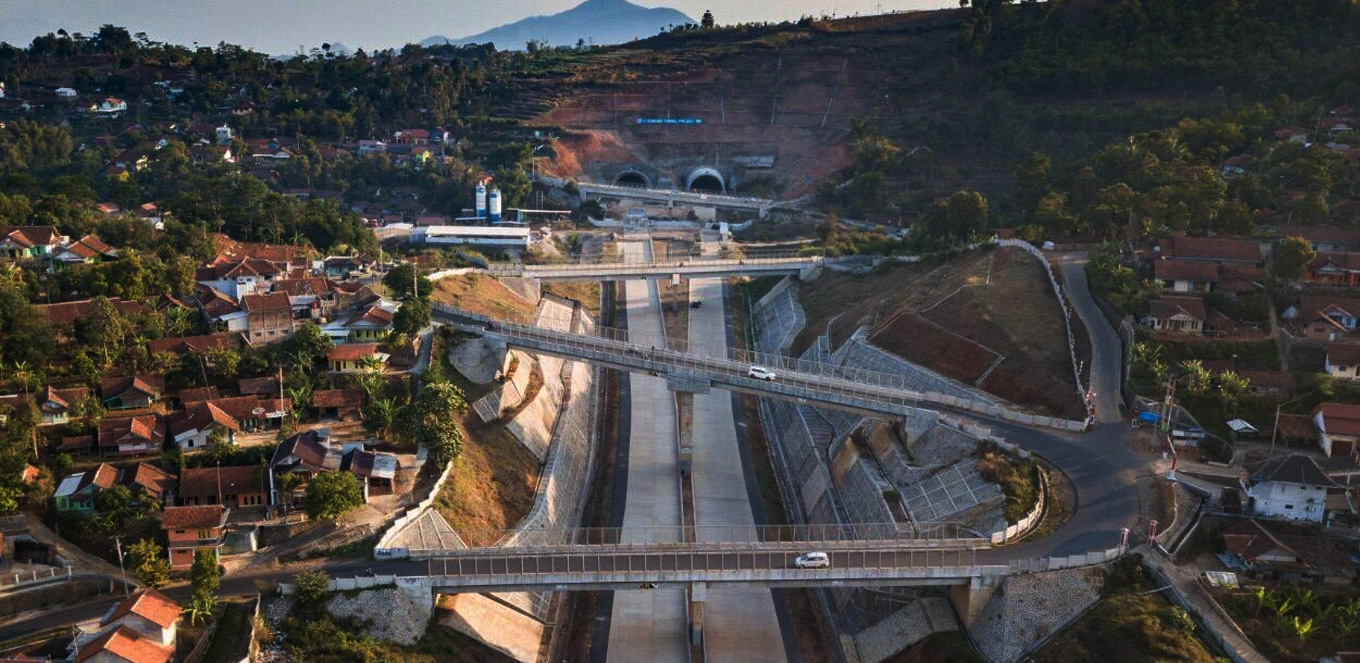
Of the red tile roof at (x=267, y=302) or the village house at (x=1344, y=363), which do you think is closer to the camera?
the village house at (x=1344, y=363)

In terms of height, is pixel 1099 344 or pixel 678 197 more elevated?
pixel 678 197

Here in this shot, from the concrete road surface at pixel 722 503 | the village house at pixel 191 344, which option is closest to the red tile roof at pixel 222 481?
the village house at pixel 191 344

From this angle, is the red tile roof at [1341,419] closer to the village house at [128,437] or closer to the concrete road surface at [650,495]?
the concrete road surface at [650,495]

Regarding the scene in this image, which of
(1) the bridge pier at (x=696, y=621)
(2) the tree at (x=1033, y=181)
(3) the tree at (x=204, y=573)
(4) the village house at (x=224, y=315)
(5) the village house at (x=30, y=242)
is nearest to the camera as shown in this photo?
(3) the tree at (x=204, y=573)

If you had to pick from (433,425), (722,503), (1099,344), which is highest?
(1099,344)

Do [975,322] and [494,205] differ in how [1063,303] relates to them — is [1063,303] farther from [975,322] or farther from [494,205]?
[494,205]

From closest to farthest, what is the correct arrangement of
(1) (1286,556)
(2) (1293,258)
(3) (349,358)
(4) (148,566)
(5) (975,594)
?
(4) (148,566), (1) (1286,556), (5) (975,594), (3) (349,358), (2) (1293,258)

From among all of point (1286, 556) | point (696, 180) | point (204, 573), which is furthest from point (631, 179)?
point (1286, 556)
